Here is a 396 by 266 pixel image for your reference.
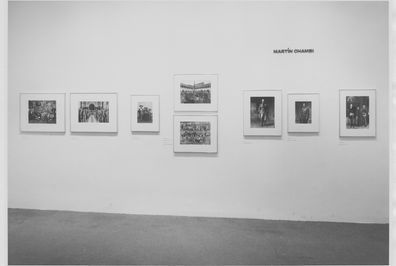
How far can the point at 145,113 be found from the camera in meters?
6.36

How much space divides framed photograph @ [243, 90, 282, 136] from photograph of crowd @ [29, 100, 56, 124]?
409cm

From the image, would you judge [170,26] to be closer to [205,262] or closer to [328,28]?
[328,28]

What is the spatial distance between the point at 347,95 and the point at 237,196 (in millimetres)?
2956

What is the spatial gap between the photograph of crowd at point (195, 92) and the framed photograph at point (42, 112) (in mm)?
2606

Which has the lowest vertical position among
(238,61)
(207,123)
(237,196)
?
(237,196)

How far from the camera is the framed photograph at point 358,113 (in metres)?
6.00

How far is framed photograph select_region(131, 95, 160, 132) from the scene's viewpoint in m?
6.34

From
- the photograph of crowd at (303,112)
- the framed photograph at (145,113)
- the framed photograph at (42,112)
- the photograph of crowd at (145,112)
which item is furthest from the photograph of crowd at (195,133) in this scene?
the framed photograph at (42,112)

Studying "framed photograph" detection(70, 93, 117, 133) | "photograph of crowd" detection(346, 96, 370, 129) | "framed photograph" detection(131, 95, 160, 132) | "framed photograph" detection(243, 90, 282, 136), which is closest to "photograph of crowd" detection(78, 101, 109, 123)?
"framed photograph" detection(70, 93, 117, 133)

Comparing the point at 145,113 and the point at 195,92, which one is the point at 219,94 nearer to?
the point at 195,92

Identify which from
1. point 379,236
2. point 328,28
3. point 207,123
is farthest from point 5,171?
point 328,28

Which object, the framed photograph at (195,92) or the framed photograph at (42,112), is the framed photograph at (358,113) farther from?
the framed photograph at (42,112)

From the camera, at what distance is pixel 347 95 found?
237 inches

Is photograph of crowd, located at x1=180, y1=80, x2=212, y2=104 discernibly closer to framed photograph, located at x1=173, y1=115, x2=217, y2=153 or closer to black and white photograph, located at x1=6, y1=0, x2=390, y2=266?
black and white photograph, located at x1=6, y1=0, x2=390, y2=266
